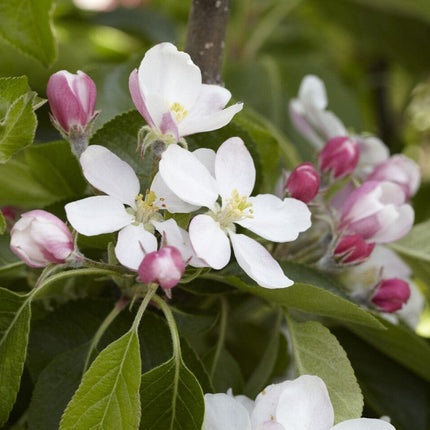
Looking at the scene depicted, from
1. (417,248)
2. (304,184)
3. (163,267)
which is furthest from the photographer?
(417,248)

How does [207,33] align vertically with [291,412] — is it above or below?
above

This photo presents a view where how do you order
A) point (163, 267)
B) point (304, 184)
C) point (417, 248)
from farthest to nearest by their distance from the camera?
1. point (417, 248)
2. point (304, 184)
3. point (163, 267)

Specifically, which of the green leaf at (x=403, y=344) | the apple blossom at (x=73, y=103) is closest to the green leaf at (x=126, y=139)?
the apple blossom at (x=73, y=103)

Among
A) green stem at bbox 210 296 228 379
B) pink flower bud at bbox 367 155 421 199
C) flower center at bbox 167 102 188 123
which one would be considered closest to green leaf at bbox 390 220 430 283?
pink flower bud at bbox 367 155 421 199

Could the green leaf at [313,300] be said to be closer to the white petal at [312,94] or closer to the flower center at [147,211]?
the flower center at [147,211]

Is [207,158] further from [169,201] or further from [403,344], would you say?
[403,344]

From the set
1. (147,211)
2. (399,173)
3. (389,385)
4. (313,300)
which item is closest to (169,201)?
(147,211)

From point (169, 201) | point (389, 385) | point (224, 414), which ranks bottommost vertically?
point (389, 385)

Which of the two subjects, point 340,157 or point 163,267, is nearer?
point 163,267
